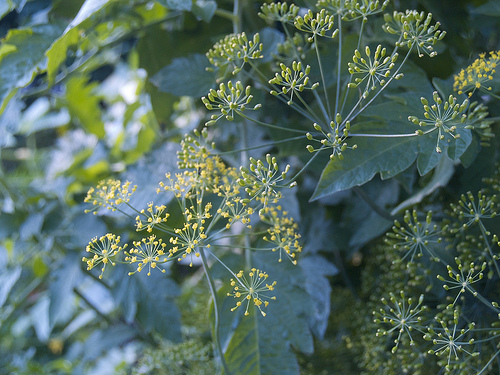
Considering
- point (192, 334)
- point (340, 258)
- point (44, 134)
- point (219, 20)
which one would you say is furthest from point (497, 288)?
point (44, 134)

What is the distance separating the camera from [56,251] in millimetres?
1035

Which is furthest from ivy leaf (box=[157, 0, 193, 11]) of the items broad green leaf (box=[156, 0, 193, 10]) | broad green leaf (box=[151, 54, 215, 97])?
broad green leaf (box=[151, 54, 215, 97])

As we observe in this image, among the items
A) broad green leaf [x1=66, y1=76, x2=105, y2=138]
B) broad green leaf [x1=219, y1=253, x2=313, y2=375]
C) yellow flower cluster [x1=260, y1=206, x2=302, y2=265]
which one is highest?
yellow flower cluster [x1=260, y1=206, x2=302, y2=265]

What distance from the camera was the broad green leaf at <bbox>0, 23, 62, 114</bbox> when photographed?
680 millimetres

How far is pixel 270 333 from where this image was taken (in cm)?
65

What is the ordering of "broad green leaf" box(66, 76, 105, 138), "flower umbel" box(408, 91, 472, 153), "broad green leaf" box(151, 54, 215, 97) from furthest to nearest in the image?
1. "broad green leaf" box(66, 76, 105, 138)
2. "broad green leaf" box(151, 54, 215, 97)
3. "flower umbel" box(408, 91, 472, 153)

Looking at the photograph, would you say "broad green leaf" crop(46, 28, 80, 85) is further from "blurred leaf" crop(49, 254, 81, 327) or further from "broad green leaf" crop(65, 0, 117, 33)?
"blurred leaf" crop(49, 254, 81, 327)

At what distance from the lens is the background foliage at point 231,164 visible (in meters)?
0.62

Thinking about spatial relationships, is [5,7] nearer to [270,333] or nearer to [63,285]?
[63,285]

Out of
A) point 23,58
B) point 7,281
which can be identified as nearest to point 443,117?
point 23,58

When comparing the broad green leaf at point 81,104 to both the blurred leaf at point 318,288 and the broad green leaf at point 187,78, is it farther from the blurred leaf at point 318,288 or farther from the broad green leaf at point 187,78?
the blurred leaf at point 318,288

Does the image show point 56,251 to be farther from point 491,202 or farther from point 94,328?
point 491,202

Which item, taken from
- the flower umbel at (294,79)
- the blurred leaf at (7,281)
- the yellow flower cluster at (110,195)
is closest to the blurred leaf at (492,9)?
the flower umbel at (294,79)

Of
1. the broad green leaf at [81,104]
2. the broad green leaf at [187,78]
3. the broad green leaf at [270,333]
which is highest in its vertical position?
the broad green leaf at [187,78]
